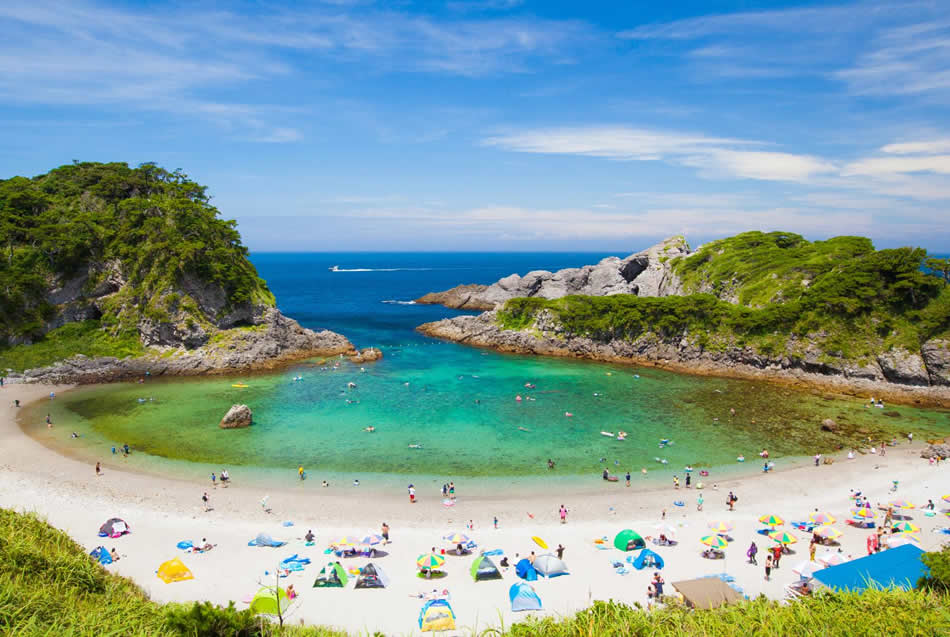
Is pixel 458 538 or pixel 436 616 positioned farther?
pixel 458 538

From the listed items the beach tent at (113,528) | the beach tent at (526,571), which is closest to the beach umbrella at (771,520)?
the beach tent at (526,571)

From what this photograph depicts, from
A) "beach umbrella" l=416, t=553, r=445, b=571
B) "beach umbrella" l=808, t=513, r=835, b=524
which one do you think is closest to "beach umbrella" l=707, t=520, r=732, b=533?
"beach umbrella" l=808, t=513, r=835, b=524

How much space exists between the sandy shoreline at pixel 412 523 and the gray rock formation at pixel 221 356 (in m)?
21.5

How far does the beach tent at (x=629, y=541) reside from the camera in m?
24.7

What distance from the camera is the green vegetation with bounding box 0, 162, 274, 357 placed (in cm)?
6159

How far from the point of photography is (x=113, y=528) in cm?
2545

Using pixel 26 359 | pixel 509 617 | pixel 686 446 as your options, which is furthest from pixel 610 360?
pixel 26 359

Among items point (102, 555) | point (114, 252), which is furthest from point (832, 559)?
point (114, 252)

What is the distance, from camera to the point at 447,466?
36.6m

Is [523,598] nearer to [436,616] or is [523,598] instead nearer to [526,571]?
[526,571]

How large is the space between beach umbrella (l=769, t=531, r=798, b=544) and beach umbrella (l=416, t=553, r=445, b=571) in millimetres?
16214

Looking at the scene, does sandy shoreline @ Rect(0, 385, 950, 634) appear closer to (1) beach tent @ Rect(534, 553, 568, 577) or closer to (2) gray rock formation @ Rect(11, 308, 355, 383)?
(1) beach tent @ Rect(534, 553, 568, 577)

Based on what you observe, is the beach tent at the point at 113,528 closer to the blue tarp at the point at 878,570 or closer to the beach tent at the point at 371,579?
the beach tent at the point at 371,579

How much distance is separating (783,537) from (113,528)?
33.3 m
